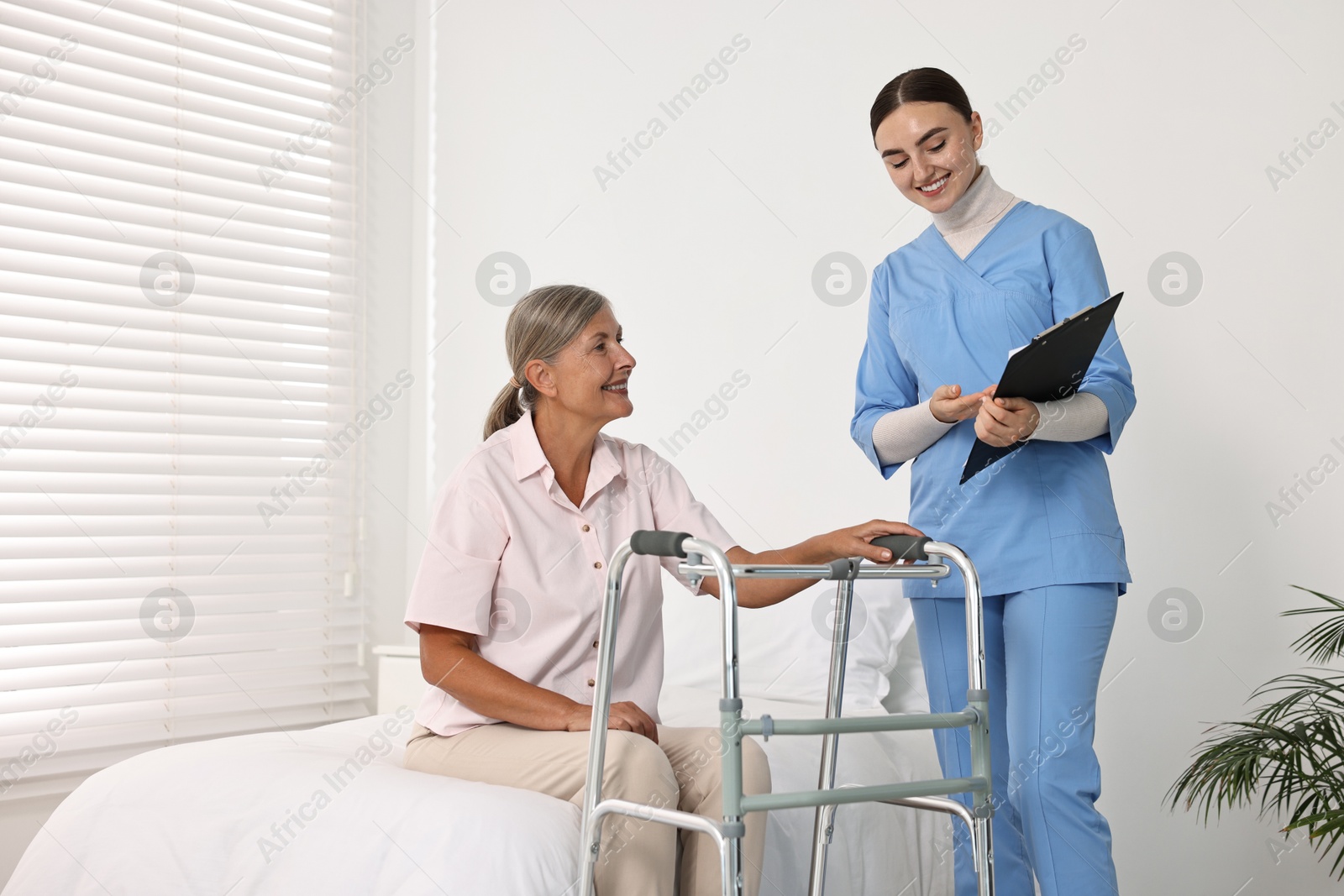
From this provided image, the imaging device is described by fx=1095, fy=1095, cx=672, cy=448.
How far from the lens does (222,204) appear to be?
3.48 meters

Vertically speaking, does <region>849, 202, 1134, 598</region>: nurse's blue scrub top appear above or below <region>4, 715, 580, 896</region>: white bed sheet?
above

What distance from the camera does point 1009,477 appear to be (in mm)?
1760

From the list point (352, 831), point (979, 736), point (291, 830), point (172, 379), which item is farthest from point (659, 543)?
point (172, 379)

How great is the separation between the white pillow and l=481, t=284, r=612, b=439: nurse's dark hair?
0.85 meters

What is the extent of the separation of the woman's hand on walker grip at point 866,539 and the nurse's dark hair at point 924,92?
0.72 metres

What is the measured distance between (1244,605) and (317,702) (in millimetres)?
2787

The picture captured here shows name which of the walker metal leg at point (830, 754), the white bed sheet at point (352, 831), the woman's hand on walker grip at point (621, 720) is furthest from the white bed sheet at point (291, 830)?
the walker metal leg at point (830, 754)

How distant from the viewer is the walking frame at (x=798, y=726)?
46.3 inches

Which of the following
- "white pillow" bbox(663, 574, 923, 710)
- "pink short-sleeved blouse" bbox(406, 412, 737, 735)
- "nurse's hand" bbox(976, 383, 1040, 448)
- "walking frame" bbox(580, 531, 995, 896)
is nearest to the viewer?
"walking frame" bbox(580, 531, 995, 896)

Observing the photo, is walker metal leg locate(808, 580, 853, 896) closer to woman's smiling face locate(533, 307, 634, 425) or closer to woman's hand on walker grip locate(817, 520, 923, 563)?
woman's hand on walker grip locate(817, 520, 923, 563)

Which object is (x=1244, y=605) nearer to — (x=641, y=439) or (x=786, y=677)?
(x=786, y=677)

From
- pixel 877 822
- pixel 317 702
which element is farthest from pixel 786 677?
pixel 317 702

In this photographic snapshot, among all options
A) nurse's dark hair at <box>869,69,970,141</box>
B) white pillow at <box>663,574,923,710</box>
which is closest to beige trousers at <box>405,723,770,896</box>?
white pillow at <box>663,574,923,710</box>

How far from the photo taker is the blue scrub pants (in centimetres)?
157
